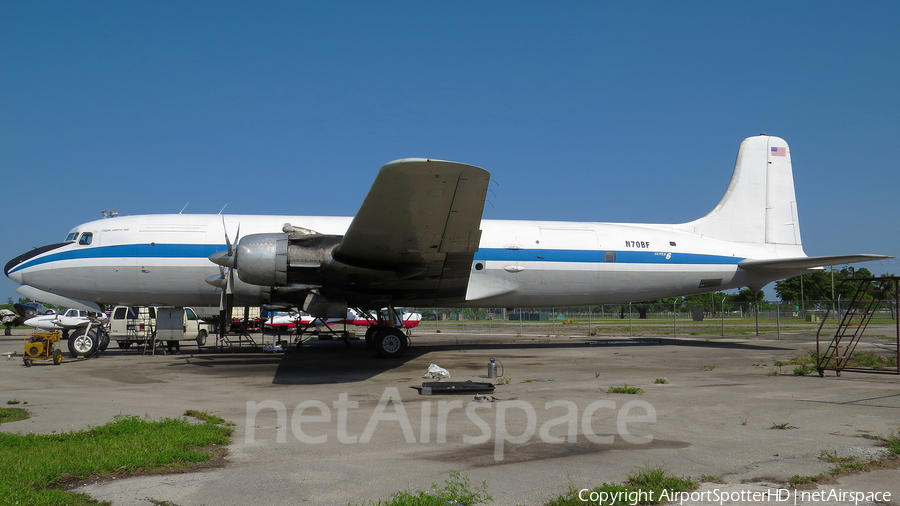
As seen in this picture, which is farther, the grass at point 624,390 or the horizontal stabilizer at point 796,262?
the horizontal stabilizer at point 796,262

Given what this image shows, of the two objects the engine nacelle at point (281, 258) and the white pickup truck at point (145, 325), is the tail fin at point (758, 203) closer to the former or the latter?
the engine nacelle at point (281, 258)

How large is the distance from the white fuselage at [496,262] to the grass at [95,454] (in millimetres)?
9256

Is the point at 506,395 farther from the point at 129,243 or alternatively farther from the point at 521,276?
the point at 129,243

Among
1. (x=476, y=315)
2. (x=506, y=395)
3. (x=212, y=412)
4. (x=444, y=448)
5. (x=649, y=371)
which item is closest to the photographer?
(x=444, y=448)

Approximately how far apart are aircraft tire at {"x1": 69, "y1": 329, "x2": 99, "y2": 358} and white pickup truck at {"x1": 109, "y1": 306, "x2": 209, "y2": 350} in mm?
1795

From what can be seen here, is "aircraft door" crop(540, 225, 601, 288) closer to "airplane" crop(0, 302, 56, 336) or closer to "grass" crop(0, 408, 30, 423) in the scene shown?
"grass" crop(0, 408, 30, 423)

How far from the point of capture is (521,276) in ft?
58.8

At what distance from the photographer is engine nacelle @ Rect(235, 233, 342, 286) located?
1304 cm

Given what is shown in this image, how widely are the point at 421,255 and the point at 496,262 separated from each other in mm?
4886

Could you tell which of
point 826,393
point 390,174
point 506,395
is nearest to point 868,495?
point 506,395

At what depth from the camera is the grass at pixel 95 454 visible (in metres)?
4.44

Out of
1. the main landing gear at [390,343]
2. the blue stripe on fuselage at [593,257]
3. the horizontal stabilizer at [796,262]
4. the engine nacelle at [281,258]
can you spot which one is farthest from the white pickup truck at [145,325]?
the horizontal stabilizer at [796,262]

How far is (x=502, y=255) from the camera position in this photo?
17797 mm

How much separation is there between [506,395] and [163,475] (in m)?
5.89
